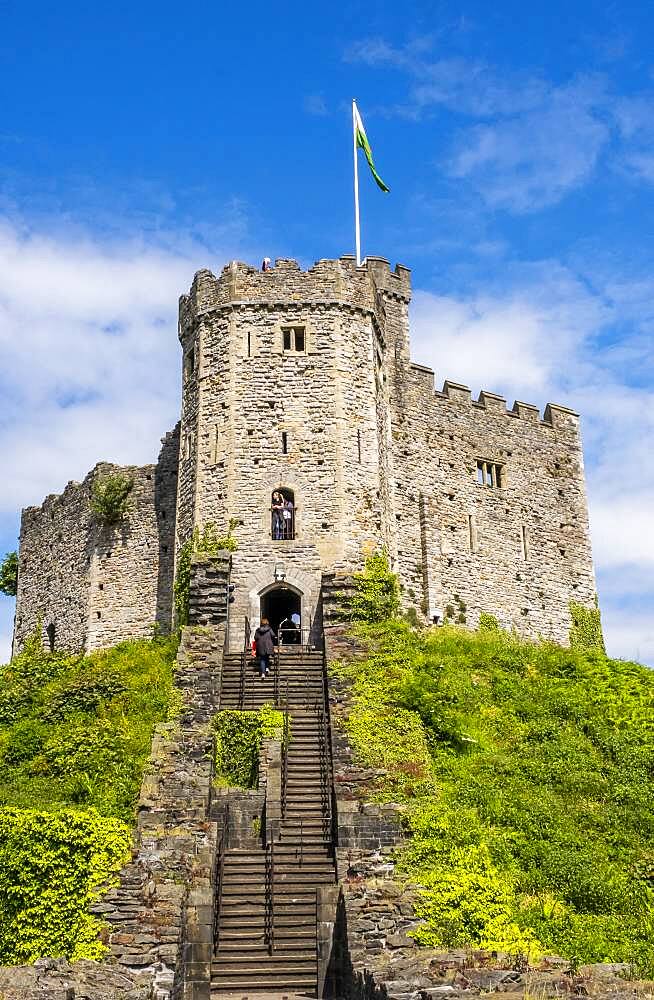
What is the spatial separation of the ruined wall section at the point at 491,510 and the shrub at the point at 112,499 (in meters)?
8.26

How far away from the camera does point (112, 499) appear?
34344mm

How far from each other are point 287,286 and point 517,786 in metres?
15.7

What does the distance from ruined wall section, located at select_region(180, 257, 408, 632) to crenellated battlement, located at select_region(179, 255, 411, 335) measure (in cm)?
3

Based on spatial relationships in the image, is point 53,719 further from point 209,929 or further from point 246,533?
point 209,929

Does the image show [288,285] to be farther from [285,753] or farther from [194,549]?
[285,753]

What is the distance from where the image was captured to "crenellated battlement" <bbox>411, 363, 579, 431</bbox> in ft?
117

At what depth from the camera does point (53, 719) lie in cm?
2625

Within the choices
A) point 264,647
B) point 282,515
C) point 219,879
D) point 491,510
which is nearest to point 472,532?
point 491,510

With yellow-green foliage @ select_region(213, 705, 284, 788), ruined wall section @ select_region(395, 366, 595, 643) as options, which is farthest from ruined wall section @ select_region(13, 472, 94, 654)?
yellow-green foliage @ select_region(213, 705, 284, 788)

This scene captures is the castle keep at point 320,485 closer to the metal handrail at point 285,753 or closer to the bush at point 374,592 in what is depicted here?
the bush at point 374,592

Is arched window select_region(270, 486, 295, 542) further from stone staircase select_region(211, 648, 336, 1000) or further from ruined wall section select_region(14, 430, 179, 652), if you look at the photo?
stone staircase select_region(211, 648, 336, 1000)

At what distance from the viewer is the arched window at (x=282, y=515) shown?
28.5m

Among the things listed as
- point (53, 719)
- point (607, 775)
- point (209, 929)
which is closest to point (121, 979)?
point (209, 929)

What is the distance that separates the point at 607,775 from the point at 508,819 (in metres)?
3.18
